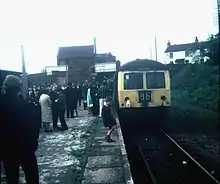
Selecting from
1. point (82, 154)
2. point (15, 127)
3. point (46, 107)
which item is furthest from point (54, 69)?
point (15, 127)

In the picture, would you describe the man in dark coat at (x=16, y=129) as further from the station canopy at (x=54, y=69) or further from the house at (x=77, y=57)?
the house at (x=77, y=57)

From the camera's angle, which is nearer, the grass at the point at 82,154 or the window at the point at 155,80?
the grass at the point at 82,154

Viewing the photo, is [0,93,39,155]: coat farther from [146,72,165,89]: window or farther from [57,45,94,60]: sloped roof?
[57,45,94,60]: sloped roof

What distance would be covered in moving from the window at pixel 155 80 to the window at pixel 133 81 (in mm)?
297

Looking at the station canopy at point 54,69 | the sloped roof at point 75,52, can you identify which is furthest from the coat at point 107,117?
the sloped roof at point 75,52

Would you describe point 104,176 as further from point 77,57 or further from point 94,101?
point 77,57

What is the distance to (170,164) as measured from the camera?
9.74 m

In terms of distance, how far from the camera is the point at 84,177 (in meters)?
6.95

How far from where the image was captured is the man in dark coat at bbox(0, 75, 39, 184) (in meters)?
4.43

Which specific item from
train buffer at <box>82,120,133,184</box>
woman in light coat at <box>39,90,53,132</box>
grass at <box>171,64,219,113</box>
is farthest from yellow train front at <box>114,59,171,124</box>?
grass at <box>171,64,219,113</box>

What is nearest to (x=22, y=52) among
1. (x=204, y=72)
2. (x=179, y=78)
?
(x=204, y=72)

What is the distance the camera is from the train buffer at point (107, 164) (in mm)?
6750

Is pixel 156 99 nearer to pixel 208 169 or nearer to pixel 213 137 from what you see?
pixel 213 137

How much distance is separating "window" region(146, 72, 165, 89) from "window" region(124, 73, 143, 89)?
0.30m
